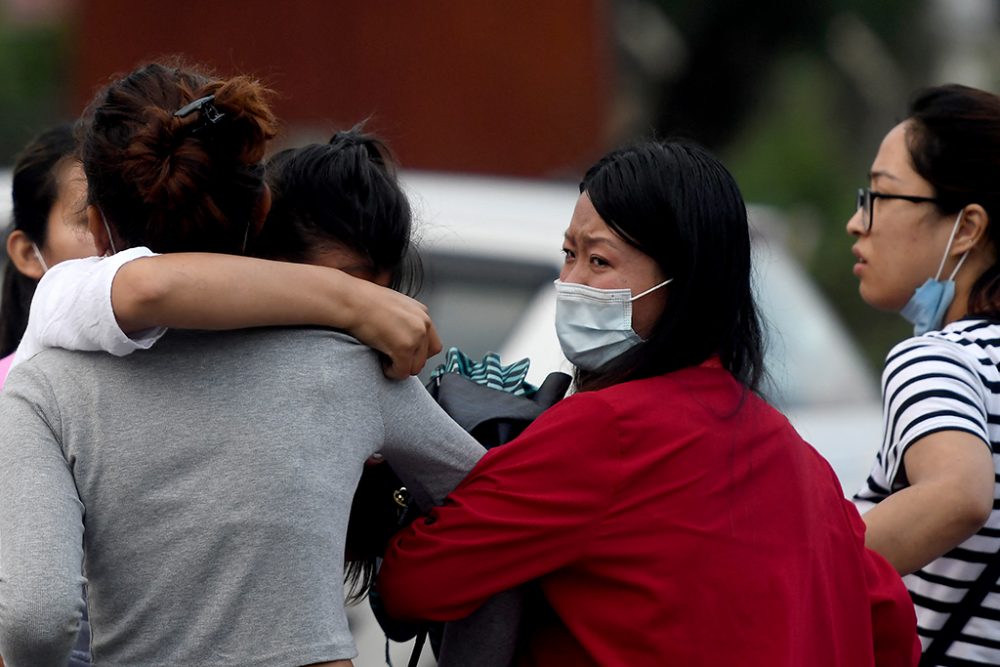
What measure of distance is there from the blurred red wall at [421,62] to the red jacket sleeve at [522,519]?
242 inches

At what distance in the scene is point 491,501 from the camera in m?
2.01

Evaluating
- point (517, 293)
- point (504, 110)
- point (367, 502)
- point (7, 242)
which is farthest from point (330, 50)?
point (367, 502)

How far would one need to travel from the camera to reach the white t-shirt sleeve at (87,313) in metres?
1.82

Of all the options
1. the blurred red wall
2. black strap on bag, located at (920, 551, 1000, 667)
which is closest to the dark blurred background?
the blurred red wall

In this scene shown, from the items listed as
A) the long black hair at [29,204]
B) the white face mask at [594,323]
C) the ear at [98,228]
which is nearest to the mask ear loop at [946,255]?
the white face mask at [594,323]

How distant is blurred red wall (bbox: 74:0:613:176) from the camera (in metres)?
8.33

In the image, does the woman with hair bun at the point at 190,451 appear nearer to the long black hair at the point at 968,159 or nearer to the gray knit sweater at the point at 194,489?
the gray knit sweater at the point at 194,489

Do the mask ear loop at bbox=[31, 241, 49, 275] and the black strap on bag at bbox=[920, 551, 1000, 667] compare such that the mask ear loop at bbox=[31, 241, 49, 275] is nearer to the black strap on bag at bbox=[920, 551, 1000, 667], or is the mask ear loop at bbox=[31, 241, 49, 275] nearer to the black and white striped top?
the black and white striped top

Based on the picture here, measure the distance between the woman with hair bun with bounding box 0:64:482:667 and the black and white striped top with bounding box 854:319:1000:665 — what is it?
106cm

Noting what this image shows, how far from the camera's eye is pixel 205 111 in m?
1.86

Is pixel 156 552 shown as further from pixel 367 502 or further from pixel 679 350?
pixel 679 350

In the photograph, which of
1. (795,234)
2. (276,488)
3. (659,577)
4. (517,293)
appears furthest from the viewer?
(795,234)

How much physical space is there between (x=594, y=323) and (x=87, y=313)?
808 mm

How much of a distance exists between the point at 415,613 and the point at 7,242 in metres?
1.33
